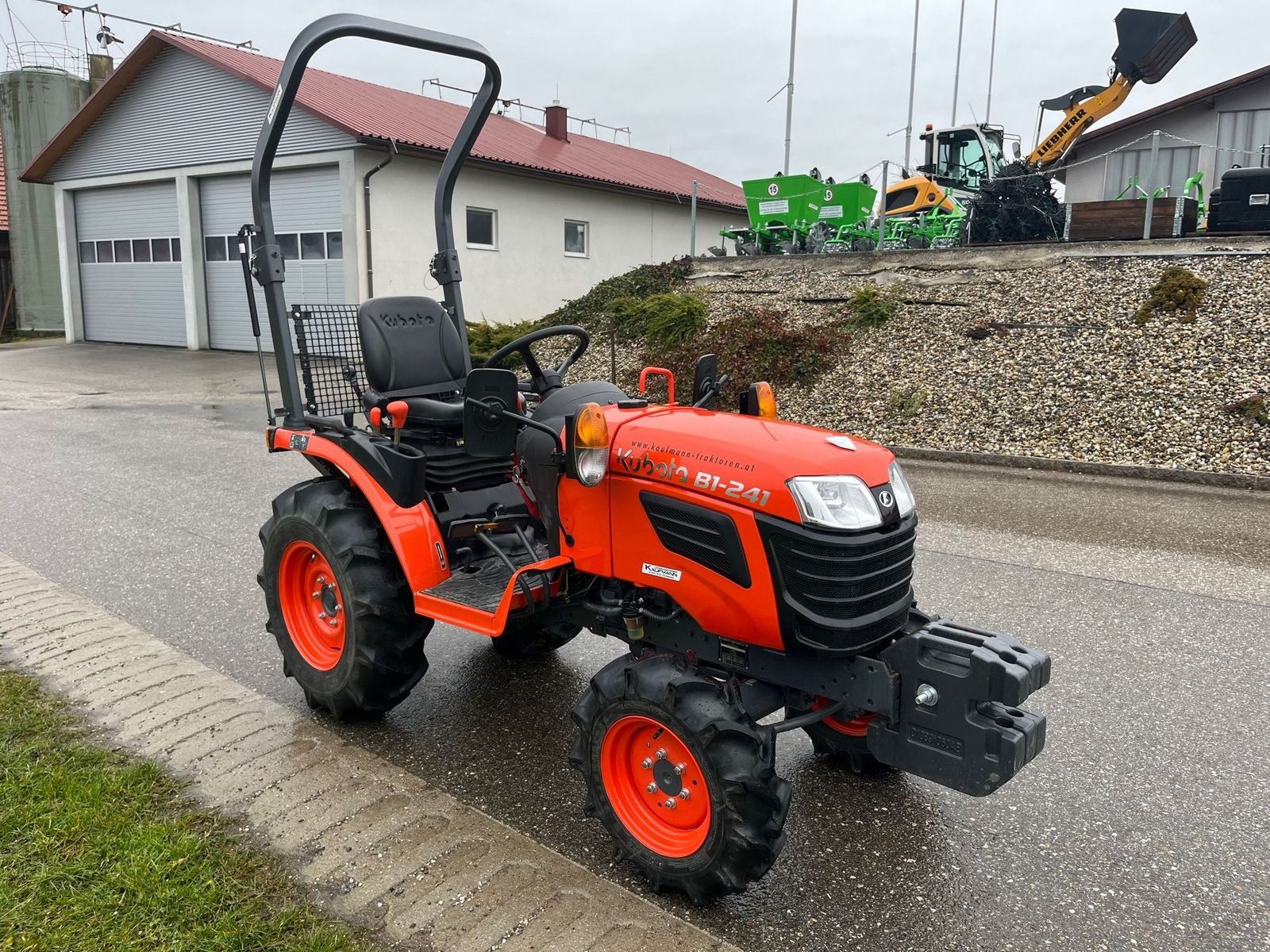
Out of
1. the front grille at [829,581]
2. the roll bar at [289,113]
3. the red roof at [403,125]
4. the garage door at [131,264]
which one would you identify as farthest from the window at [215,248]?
the front grille at [829,581]

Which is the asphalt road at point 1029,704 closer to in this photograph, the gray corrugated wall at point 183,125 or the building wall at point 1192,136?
the gray corrugated wall at point 183,125

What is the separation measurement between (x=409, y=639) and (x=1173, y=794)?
8.85 ft

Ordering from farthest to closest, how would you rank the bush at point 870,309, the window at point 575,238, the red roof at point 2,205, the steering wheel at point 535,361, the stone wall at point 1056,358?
the red roof at point 2,205 < the window at point 575,238 < the bush at point 870,309 < the stone wall at point 1056,358 < the steering wheel at point 535,361

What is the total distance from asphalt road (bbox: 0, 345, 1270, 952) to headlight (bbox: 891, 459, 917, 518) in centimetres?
105

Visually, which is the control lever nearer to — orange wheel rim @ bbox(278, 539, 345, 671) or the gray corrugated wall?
orange wheel rim @ bbox(278, 539, 345, 671)

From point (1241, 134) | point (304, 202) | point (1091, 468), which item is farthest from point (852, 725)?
point (1241, 134)

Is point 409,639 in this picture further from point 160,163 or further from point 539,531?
point 160,163

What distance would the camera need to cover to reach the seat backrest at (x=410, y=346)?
3896 mm

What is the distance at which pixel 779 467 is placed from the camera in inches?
99.3

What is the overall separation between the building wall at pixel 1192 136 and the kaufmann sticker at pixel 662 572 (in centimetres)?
1864

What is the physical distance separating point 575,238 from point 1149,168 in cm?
1202

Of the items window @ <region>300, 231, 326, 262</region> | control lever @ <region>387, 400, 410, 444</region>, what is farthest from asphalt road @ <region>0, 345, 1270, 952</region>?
window @ <region>300, 231, 326, 262</region>

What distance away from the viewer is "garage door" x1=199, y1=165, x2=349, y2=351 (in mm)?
17703

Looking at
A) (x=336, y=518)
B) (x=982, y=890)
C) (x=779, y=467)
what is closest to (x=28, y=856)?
(x=336, y=518)
